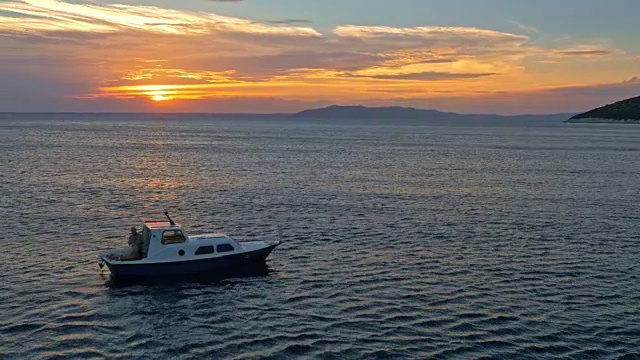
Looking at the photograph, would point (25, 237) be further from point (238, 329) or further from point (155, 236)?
point (238, 329)

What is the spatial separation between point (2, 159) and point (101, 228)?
254 ft

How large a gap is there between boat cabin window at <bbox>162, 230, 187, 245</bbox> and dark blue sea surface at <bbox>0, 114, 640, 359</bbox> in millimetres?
2648

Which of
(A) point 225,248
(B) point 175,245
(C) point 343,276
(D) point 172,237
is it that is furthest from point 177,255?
(C) point 343,276

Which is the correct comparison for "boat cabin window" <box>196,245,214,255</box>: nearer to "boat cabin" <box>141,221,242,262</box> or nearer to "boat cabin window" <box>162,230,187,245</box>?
"boat cabin" <box>141,221,242,262</box>

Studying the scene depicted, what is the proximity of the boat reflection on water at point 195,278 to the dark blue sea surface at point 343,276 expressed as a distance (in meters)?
0.20

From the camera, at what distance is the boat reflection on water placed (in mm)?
38125

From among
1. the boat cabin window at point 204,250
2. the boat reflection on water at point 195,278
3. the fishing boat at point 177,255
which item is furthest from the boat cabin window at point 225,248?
the boat reflection on water at point 195,278

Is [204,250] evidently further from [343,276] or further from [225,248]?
[343,276]

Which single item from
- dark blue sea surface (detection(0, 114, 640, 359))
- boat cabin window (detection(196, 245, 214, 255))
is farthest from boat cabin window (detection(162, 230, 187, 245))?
dark blue sea surface (detection(0, 114, 640, 359))

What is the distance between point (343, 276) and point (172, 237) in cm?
1153

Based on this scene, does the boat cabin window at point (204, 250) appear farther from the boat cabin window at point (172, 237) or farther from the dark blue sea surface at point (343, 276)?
the dark blue sea surface at point (343, 276)

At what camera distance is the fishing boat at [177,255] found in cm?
3838

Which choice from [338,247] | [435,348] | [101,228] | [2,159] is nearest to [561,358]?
[435,348]

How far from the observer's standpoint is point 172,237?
3988 centimetres
